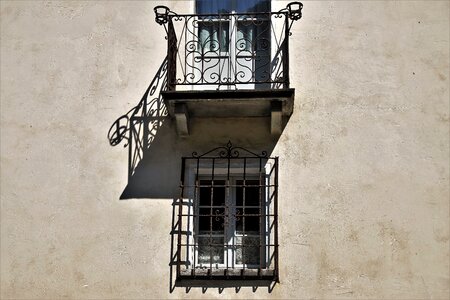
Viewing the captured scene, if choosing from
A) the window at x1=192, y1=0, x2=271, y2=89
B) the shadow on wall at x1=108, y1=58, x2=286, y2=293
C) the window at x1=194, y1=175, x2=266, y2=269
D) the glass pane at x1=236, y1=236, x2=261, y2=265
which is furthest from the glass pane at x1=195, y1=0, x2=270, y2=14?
the glass pane at x1=236, y1=236, x2=261, y2=265

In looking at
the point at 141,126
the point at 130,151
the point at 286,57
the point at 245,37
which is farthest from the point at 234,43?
the point at 130,151

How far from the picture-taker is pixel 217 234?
26.6ft

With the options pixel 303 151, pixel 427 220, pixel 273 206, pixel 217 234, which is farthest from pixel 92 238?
pixel 427 220

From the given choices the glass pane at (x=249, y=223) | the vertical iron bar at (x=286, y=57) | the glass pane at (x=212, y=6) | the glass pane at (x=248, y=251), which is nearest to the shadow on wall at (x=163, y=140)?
the vertical iron bar at (x=286, y=57)

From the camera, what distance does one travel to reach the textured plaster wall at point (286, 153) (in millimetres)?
7715

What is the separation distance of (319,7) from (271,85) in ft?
4.54

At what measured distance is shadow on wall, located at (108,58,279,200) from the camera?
814 centimetres

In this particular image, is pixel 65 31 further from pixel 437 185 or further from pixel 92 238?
pixel 437 185

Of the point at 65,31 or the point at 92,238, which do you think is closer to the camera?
the point at 92,238

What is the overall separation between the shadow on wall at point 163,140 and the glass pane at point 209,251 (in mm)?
710

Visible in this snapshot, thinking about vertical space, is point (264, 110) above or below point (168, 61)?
below

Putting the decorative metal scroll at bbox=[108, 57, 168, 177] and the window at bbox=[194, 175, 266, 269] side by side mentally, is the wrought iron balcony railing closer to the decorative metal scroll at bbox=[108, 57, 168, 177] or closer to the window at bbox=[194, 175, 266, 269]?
the decorative metal scroll at bbox=[108, 57, 168, 177]

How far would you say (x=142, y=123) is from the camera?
8445 millimetres

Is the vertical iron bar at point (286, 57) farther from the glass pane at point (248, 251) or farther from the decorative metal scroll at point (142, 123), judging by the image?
the glass pane at point (248, 251)
